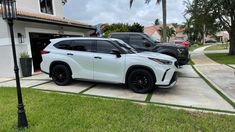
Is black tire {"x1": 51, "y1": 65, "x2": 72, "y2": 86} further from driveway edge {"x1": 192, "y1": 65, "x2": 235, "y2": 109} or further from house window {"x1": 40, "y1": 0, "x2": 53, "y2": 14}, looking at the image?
house window {"x1": 40, "y1": 0, "x2": 53, "y2": 14}

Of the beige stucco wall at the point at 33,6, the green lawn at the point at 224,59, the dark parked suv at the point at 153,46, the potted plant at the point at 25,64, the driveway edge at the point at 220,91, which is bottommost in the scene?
the driveway edge at the point at 220,91

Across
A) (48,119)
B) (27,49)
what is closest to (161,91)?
(48,119)

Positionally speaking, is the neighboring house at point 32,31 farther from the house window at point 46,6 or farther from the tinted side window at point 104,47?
the tinted side window at point 104,47

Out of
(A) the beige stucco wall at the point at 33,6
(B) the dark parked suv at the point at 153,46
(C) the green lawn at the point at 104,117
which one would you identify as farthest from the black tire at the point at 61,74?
(A) the beige stucco wall at the point at 33,6

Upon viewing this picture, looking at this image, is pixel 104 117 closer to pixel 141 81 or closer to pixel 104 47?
A: pixel 141 81

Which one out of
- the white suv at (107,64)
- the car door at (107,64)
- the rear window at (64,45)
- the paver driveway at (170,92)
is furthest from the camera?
the rear window at (64,45)

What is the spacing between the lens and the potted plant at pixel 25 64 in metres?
11.0

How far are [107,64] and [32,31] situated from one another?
6.46 meters

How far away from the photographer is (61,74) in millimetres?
8617

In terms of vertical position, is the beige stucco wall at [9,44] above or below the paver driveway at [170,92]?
above

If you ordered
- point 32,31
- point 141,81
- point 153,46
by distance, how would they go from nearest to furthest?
point 141,81 → point 153,46 → point 32,31

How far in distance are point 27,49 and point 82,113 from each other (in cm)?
793

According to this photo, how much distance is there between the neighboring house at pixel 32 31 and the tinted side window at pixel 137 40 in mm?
4822

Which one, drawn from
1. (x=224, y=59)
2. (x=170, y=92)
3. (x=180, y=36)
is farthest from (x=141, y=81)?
(x=180, y=36)
